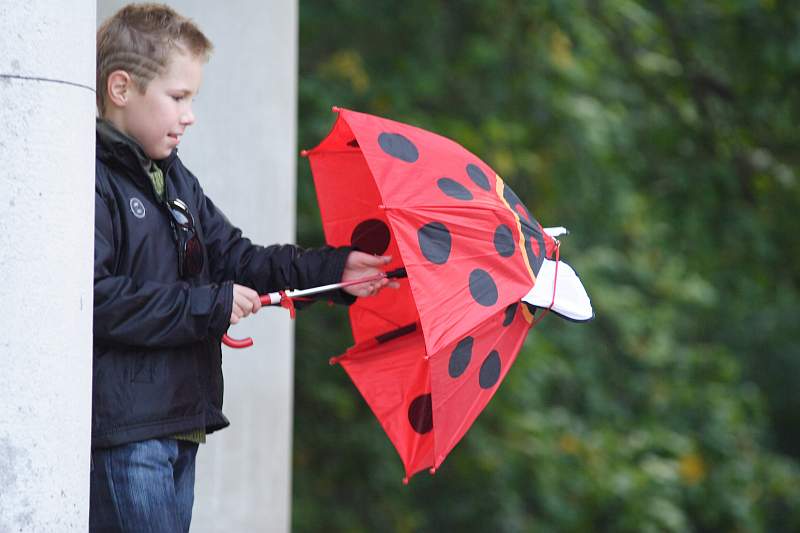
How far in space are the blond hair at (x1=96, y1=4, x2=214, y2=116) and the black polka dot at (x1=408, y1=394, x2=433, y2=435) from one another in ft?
3.31

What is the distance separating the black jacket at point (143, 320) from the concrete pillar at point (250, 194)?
181 centimetres

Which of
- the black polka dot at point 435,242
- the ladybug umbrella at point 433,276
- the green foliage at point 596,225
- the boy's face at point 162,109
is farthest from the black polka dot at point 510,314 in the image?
the green foliage at point 596,225

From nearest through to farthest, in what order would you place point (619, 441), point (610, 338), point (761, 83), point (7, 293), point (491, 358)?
point (7, 293) → point (491, 358) → point (761, 83) → point (619, 441) → point (610, 338)

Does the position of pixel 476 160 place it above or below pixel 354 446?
above

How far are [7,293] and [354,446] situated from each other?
5674 mm

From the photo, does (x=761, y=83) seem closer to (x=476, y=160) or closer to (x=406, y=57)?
(x=406, y=57)

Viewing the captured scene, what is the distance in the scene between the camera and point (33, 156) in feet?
7.81

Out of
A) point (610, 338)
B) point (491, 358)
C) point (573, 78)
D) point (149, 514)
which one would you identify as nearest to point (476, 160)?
point (491, 358)

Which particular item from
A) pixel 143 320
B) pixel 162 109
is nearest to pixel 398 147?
pixel 162 109

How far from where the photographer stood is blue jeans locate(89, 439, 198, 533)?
270 centimetres

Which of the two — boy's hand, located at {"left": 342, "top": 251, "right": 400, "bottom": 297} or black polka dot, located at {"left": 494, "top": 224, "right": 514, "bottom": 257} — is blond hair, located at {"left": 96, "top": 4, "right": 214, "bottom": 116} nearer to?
boy's hand, located at {"left": 342, "top": 251, "right": 400, "bottom": 297}

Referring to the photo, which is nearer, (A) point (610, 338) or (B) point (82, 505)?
(B) point (82, 505)

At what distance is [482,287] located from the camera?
3.04 metres

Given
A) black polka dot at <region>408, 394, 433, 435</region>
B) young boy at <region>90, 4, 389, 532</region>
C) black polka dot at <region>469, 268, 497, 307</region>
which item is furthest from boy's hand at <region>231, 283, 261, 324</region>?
black polka dot at <region>408, 394, 433, 435</region>
